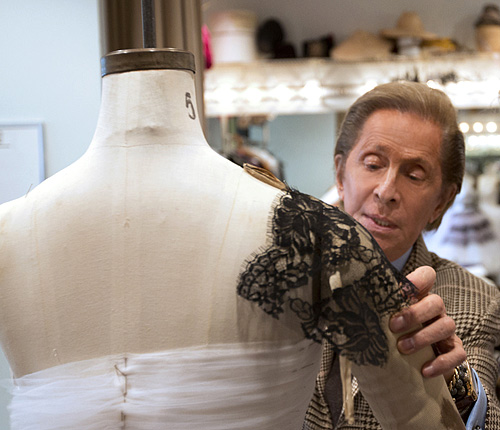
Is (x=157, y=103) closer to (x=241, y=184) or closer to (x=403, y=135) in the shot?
(x=241, y=184)

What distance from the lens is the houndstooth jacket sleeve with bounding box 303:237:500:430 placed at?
1.18m

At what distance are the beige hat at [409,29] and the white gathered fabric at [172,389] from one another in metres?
3.16

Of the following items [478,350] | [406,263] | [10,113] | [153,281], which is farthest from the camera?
[10,113]

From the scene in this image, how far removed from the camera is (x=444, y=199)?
1456mm

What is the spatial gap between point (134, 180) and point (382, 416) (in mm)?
393

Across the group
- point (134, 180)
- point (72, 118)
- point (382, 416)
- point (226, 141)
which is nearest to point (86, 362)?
point (134, 180)

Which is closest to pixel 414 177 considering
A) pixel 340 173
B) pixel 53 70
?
pixel 340 173

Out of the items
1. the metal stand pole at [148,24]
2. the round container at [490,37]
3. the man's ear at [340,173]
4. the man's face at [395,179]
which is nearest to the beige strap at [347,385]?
the metal stand pole at [148,24]

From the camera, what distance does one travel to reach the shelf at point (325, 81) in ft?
→ 11.7

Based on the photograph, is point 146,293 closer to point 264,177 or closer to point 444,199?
point 264,177

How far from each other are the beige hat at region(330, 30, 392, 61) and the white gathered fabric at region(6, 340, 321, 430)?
3.15 meters

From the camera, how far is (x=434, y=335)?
0.71 meters

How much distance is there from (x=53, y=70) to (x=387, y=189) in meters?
0.93

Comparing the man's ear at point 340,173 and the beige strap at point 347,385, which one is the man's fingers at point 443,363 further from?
the man's ear at point 340,173
